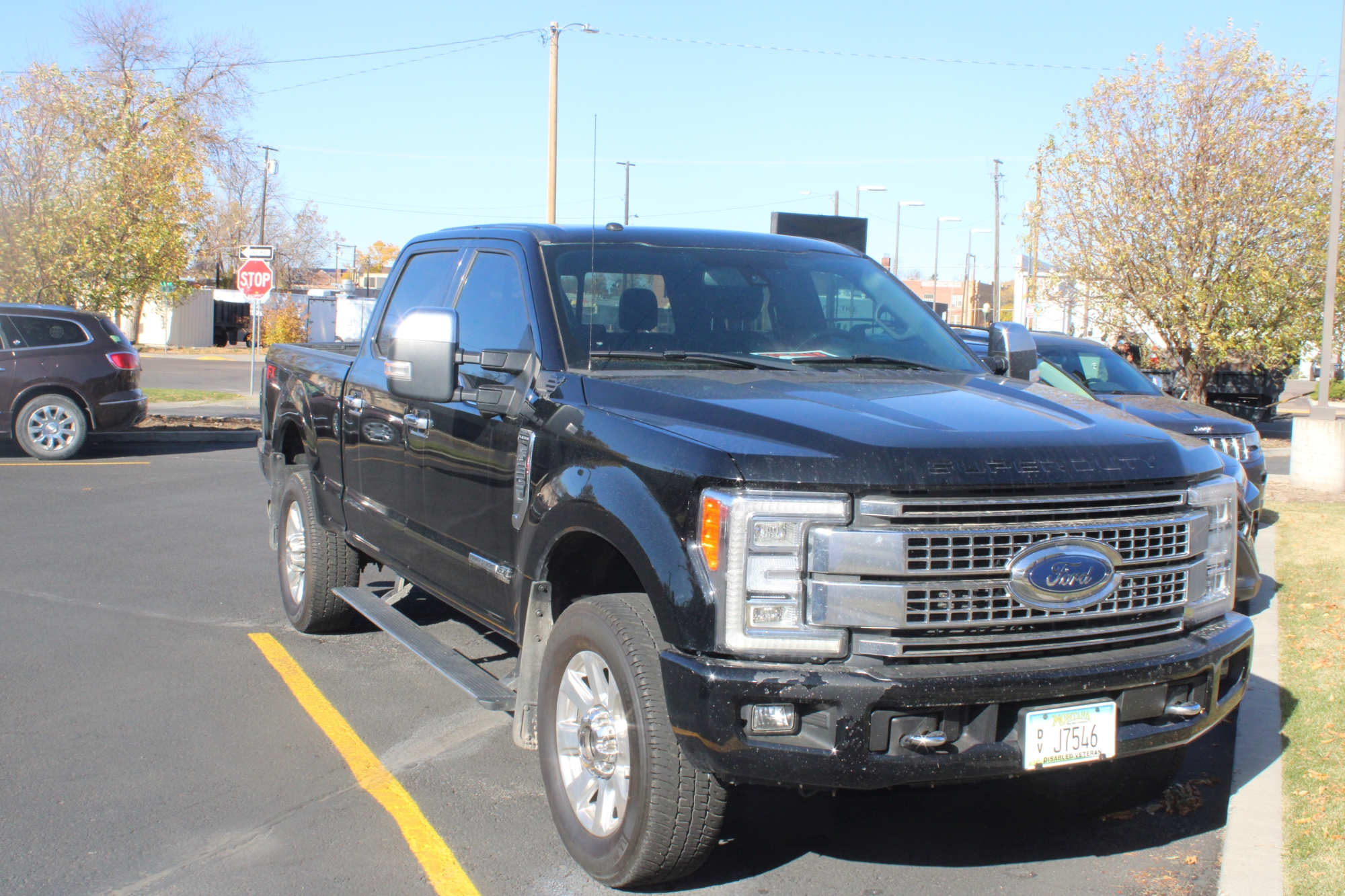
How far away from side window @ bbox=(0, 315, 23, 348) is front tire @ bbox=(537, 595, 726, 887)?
1306 centimetres

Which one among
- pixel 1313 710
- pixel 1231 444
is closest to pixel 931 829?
pixel 1313 710

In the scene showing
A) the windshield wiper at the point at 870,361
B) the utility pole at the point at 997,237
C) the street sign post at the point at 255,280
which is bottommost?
the windshield wiper at the point at 870,361

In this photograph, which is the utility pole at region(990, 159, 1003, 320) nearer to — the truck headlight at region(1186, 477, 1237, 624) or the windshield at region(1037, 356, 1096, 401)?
the windshield at region(1037, 356, 1096, 401)

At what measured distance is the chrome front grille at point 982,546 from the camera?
121 inches

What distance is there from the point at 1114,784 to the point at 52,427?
45.4 feet

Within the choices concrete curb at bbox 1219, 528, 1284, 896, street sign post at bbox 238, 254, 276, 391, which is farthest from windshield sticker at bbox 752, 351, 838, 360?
street sign post at bbox 238, 254, 276, 391

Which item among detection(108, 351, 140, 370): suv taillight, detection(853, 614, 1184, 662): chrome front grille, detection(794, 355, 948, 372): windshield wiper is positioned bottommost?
detection(853, 614, 1184, 662): chrome front grille

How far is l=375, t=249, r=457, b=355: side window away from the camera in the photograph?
209 inches

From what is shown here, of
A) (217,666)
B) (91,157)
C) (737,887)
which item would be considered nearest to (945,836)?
(737,887)

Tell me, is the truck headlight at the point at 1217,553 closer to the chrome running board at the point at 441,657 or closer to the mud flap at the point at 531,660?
the mud flap at the point at 531,660

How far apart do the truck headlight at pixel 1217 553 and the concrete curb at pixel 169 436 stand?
1529cm

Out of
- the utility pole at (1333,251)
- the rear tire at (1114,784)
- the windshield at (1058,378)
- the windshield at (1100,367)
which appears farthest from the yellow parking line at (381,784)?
the utility pole at (1333,251)

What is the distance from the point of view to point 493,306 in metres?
4.74

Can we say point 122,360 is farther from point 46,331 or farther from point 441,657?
point 441,657
